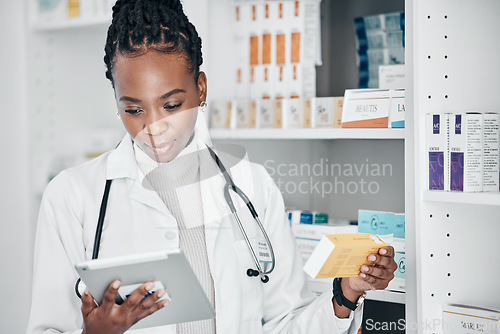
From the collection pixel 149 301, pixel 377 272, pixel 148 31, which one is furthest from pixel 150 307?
pixel 148 31

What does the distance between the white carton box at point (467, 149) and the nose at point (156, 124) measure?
65cm

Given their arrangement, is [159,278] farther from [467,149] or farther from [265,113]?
[265,113]

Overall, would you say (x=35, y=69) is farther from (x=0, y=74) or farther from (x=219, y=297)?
(x=219, y=297)

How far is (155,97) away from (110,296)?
0.45m

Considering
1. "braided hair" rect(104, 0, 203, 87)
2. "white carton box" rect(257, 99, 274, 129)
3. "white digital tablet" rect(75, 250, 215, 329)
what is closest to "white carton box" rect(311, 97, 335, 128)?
"white carton box" rect(257, 99, 274, 129)

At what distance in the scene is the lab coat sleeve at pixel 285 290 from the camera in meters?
1.36

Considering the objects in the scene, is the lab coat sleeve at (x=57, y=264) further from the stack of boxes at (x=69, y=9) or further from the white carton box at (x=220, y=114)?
the stack of boxes at (x=69, y=9)

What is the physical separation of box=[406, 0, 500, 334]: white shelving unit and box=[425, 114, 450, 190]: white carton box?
2 cm

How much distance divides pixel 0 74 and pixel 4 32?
6.1 inches

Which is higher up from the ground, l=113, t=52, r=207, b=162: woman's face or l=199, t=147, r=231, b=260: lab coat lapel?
l=113, t=52, r=207, b=162: woman's face

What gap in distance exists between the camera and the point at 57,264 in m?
1.22

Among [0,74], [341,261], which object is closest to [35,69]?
[0,74]

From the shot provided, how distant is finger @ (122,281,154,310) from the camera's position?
1.03 meters

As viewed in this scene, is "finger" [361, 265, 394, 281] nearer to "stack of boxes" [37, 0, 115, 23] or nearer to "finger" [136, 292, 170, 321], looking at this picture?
"finger" [136, 292, 170, 321]
